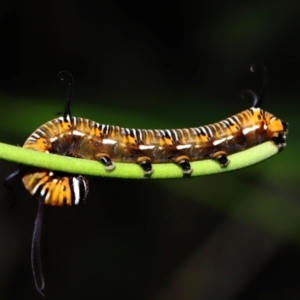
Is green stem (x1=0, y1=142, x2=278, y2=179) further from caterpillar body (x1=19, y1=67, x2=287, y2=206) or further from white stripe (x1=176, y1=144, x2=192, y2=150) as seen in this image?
white stripe (x1=176, y1=144, x2=192, y2=150)

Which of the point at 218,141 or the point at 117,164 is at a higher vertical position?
the point at 218,141

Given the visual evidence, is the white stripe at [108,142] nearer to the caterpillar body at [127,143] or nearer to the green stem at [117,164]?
the caterpillar body at [127,143]

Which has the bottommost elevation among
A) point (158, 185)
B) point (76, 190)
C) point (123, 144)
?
point (76, 190)

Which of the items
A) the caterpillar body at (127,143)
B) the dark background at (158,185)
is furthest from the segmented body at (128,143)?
the dark background at (158,185)

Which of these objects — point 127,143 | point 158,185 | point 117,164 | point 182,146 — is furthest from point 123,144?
point 158,185

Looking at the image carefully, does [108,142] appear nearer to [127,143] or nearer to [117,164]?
[127,143]

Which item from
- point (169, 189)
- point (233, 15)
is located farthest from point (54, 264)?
point (233, 15)
